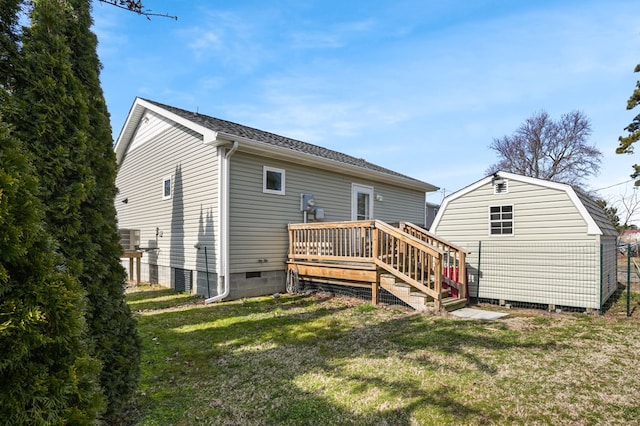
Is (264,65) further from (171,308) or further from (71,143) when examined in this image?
(71,143)

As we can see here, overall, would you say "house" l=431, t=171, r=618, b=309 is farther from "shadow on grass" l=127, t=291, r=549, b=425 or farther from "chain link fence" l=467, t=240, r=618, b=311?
"shadow on grass" l=127, t=291, r=549, b=425

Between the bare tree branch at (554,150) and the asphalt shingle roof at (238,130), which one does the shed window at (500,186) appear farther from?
the bare tree branch at (554,150)

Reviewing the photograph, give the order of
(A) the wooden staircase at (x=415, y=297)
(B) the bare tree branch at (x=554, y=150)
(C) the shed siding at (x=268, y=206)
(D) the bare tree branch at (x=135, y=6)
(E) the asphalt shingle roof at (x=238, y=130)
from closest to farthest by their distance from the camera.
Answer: (D) the bare tree branch at (x=135, y=6) < (A) the wooden staircase at (x=415, y=297) < (C) the shed siding at (x=268, y=206) < (E) the asphalt shingle roof at (x=238, y=130) < (B) the bare tree branch at (x=554, y=150)

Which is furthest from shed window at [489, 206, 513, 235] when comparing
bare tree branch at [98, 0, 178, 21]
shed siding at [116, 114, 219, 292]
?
bare tree branch at [98, 0, 178, 21]

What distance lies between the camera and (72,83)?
244 cm

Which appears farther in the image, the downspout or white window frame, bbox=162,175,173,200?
white window frame, bbox=162,175,173,200

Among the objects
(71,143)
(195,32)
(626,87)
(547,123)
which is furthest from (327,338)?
(547,123)

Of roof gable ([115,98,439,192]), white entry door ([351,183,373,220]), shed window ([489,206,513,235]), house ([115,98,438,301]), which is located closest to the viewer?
shed window ([489,206,513,235])

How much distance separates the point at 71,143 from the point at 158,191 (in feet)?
29.6

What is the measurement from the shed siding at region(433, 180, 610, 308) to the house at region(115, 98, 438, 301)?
378 cm

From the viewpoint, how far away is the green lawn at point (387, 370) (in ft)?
9.20

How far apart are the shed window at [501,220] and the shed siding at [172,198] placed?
663 centimetres

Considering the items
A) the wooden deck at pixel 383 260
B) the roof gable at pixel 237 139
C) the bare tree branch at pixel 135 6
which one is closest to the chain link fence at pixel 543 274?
the wooden deck at pixel 383 260

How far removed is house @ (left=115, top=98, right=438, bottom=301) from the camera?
809 centimetres
